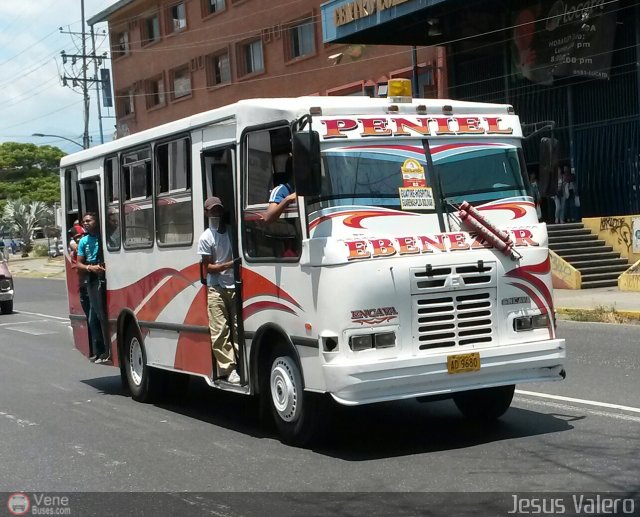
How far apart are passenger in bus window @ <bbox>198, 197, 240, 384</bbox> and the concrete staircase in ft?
50.2

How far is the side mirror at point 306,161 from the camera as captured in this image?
7.59 meters

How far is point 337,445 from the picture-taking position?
834cm

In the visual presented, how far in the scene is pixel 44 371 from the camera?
14.3 meters

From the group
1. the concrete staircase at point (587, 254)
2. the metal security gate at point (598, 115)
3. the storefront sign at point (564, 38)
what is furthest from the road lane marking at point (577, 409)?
the storefront sign at point (564, 38)

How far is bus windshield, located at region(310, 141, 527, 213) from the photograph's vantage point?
7.94 metres

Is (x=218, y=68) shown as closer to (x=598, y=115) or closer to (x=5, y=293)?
(x=5, y=293)

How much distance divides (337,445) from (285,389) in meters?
0.61

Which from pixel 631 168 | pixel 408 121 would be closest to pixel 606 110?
pixel 631 168

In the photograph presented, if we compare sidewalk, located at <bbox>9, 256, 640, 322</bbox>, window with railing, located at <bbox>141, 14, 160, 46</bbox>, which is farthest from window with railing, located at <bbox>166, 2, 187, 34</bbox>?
sidewalk, located at <bbox>9, 256, 640, 322</bbox>

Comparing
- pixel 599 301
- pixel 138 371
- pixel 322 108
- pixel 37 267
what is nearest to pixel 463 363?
pixel 322 108

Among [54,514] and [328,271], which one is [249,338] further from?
[54,514]

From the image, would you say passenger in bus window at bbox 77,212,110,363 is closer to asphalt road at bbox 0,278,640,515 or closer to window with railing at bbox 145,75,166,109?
asphalt road at bbox 0,278,640,515

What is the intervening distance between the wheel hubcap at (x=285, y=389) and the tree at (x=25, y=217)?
59946 millimetres

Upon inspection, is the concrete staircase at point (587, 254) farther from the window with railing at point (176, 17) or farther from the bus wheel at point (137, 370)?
the window with railing at point (176, 17)
